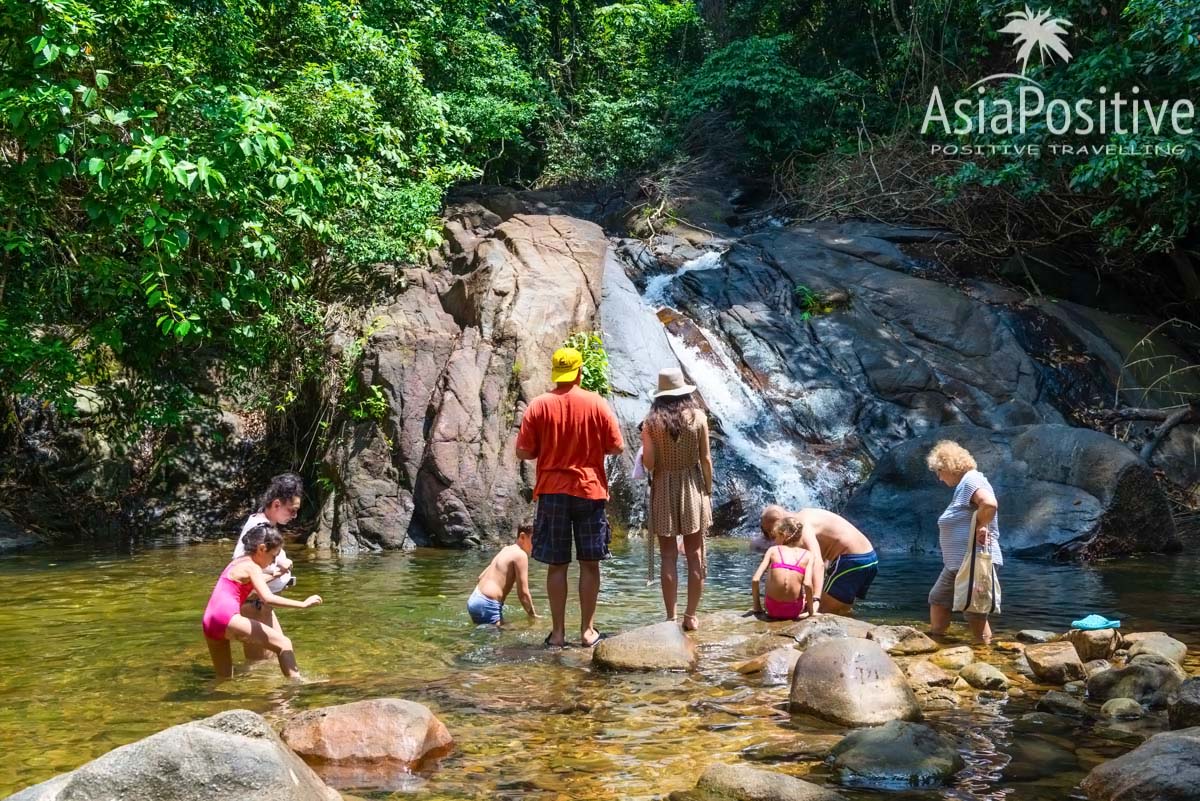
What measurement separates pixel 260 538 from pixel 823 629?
12.2 ft

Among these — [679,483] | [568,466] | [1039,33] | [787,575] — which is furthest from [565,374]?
[1039,33]

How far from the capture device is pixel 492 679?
639 cm

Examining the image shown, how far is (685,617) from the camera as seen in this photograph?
25.0 feet

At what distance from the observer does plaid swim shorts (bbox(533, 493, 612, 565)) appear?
22.7 feet

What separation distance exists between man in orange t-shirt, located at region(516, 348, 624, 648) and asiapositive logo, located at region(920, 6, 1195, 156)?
10.6 m

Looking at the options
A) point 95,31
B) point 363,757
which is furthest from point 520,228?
point 363,757

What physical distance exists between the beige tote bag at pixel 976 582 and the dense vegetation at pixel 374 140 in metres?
6.77

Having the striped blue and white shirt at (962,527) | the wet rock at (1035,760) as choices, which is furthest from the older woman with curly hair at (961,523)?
the wet rock at (1035,760)

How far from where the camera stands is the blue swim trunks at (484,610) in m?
8.10

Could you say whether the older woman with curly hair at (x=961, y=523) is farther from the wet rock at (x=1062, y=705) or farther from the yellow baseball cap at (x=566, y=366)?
the yellow baseball cap at (x=566, y=366)

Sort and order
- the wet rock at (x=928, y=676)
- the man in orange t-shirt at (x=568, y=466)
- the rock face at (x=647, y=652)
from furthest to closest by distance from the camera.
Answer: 1. the man in orange t-shirt at (x=568, y=466)
2. the rock face at (x=647, y=652)
3. the wet rock at (x=928, y=676)

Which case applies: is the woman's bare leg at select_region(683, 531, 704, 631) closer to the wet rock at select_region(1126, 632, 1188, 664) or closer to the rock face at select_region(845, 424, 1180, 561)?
the wet rock at select_region(1126, 632, 1188, 664)

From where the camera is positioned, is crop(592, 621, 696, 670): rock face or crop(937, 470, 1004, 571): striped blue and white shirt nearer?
crop(592, 621, 696, 670): rock face

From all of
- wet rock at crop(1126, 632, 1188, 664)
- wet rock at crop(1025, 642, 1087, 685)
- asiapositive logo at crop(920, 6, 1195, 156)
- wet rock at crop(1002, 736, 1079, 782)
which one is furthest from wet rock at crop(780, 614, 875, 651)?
asiapositive logo at crop(920, 6, 1195, 156)
